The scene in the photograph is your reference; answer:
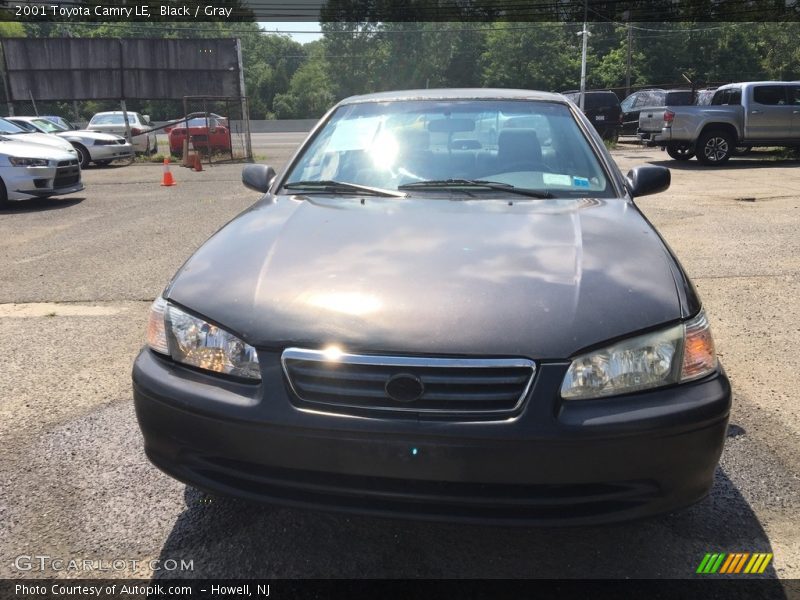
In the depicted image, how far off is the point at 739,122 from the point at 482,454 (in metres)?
16.7

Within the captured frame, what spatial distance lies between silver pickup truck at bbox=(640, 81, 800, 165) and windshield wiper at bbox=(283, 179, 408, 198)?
14839 millimetres

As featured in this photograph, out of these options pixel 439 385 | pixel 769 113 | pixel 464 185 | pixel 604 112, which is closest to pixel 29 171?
pixel 464 185

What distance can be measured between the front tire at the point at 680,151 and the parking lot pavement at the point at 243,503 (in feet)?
35.4

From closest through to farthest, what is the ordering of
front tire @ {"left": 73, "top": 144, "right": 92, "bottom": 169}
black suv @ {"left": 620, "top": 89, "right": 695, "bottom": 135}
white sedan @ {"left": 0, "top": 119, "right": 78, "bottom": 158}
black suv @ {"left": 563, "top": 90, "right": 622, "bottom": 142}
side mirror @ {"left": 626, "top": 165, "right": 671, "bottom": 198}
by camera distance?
side mirror @ {"left": 626, "top": 165, "right": 671, "bottom": 198}, white sedan @ {"left": 0, "top": 119, "right": 78, "bottom": 158}, front tire @ {"left": 73, "top": 144, "right": 92, "bottom": 169}, black suv @ {"left": 620, "top": 89, "right": 695, "bottom": 135}, black suv @ {"left": 563, "top": 90, "right": 622, "bottom": 142}

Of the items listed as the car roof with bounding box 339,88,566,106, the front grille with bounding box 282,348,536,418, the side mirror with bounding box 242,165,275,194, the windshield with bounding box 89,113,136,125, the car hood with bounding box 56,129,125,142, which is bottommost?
the front grille with bounding box 282,348,536,418

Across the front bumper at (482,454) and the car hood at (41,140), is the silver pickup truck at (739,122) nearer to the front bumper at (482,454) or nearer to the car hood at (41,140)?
the car hood at (41,140)

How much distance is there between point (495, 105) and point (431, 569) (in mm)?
2455

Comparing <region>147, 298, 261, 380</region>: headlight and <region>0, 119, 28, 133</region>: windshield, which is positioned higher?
<region>0, 119, 28, 133</region>: windshield

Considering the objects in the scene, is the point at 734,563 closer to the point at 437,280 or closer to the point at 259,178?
the point at 437,280

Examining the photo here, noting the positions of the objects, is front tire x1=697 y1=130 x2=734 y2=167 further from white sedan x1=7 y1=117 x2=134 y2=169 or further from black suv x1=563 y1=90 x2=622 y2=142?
white sedan x1=7 y1=117 x2=134 y2=169

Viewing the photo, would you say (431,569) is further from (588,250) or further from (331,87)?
(331,87)

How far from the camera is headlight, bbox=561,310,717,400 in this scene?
1996 millimetres

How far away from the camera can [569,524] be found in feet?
6.40

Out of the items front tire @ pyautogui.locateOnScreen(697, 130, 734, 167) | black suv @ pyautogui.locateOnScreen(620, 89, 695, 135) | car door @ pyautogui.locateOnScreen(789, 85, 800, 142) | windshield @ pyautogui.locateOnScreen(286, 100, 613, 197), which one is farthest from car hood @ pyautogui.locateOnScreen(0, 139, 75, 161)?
black suv @ pyautogui.locateOnScreen(620, 89, 695, 135)
